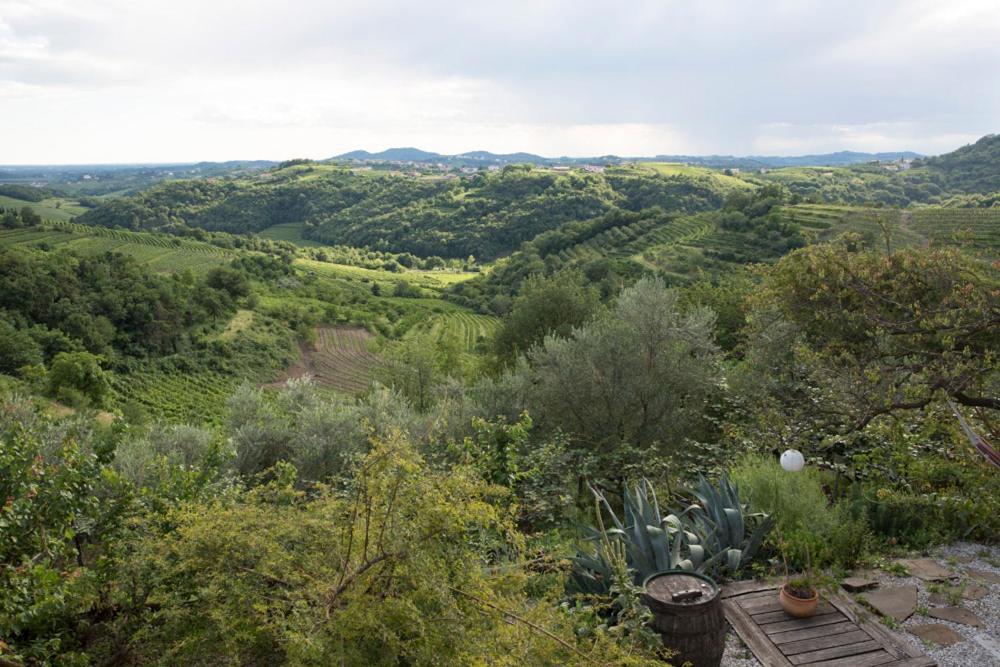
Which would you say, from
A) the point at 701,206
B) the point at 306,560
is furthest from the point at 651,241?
the point at 306,560

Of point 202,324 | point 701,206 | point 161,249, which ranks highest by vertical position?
point 701,206

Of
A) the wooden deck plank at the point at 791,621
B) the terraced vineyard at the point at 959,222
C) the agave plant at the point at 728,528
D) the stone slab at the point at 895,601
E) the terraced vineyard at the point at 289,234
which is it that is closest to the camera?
the wooden deck plank at the point at 791,621

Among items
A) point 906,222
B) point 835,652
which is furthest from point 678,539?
point 906,222

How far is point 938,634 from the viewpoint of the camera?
5.39 m

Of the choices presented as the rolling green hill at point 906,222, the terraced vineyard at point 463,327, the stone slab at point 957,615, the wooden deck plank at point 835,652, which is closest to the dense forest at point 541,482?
the wooden deck plank at point 835,652

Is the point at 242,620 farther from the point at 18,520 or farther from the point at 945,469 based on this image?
the point at 945,469

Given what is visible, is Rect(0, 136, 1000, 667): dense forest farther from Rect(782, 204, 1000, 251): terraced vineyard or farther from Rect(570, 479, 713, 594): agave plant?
Rect(782, 204, 1000, 251): terraced vineyard

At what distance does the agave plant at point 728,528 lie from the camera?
641 cm

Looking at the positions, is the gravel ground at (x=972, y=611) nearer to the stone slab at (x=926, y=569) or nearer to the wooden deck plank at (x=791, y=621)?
the stone slab at (x=926, y=569)

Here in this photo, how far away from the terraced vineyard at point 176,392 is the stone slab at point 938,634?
43706 millimetres

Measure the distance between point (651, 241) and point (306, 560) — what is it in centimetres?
7071

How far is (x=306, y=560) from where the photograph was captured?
3525mm

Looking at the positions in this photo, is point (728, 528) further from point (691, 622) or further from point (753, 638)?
point (691, 622)

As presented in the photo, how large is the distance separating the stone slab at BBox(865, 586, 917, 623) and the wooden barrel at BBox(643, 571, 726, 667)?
7.25 feet
